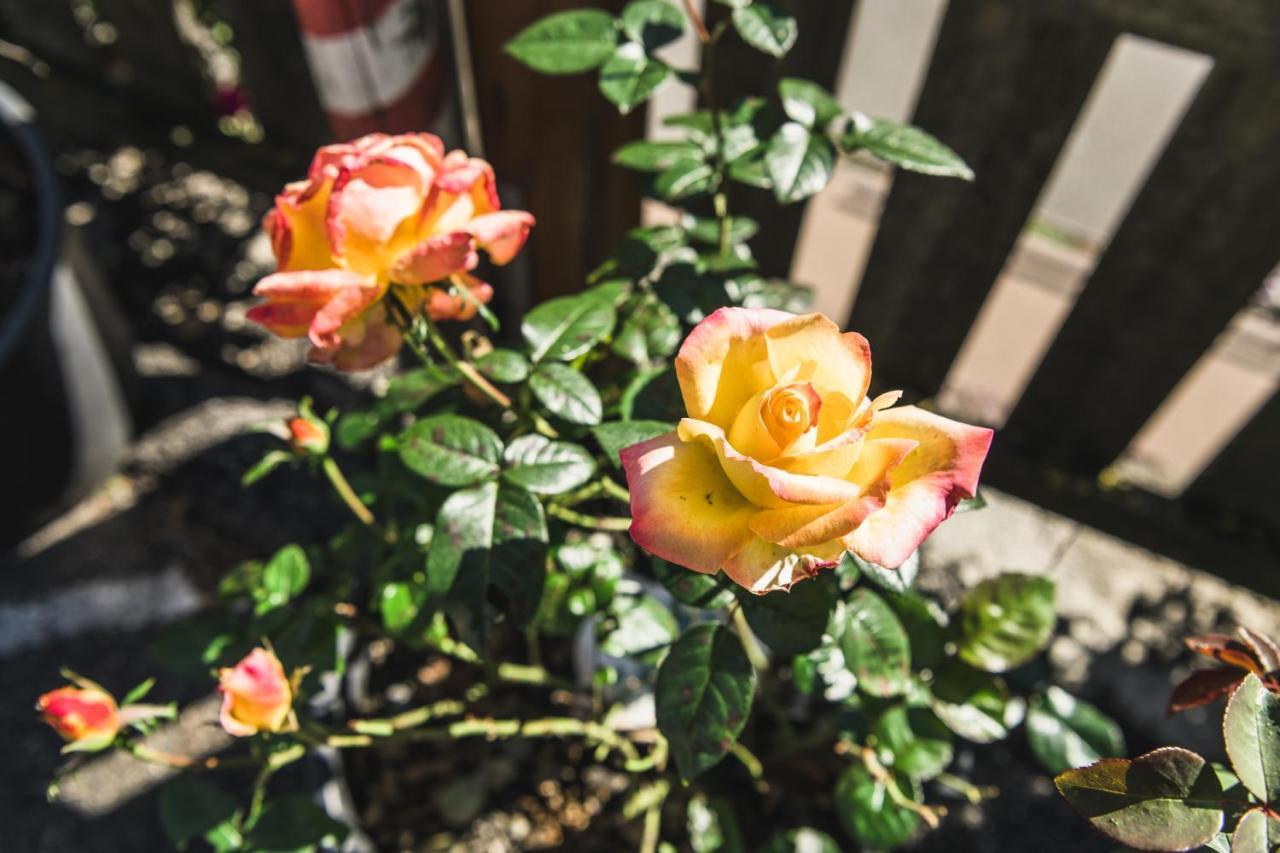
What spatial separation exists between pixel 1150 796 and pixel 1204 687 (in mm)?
180

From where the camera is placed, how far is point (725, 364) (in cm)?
59

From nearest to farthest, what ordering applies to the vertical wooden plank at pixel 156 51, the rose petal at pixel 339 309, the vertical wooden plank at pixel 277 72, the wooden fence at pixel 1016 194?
the rose petal at pixel 339 309, the wooden fence at pixel 1016 194, the vertical wooden plank at pixel 277 72, the vertical wooden plank at pixel 156 51

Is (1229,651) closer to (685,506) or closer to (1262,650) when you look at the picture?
(1262,650)

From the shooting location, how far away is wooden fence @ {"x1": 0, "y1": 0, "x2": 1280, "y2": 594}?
3.85 ft

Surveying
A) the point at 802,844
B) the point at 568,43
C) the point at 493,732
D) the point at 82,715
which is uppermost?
the point at 568,43

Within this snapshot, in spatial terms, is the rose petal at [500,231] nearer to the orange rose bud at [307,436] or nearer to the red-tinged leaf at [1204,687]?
the orange rose bud at [307,436]

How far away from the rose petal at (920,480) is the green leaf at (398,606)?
579mm

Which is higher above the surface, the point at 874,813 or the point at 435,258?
the point at 435,258

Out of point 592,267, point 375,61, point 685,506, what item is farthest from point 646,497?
point 592,267

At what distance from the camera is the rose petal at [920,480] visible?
0.56 meters

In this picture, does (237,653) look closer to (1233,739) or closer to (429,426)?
(429,426)

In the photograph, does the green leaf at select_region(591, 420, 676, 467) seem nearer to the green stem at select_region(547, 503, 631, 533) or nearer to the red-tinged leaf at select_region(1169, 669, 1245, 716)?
the green stem at select_region(547, 503, 631, 533)

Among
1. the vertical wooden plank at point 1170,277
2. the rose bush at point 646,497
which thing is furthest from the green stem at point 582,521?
the vertical wooden plank at point 1170,277

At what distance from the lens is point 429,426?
2.69 feet
